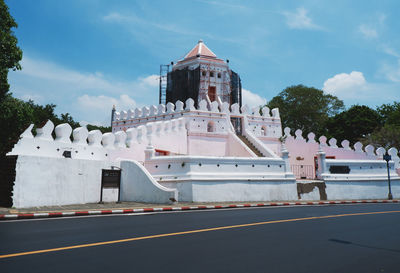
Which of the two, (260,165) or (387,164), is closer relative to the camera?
(260,165)

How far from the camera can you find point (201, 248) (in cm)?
509

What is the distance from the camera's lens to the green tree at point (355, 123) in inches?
1677

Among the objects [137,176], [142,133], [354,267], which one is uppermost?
[142,133]

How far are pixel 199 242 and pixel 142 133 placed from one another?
14090mm

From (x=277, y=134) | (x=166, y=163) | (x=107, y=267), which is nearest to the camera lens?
(x=107, y=267)

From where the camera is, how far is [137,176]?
14602mm

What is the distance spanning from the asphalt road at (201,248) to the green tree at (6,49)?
20.9 ft

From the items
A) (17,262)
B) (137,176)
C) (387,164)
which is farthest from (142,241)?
(387,164)

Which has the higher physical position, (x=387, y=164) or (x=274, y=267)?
(x=387, y=164)

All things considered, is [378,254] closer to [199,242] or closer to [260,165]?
[199,242]

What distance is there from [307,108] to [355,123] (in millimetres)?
7041

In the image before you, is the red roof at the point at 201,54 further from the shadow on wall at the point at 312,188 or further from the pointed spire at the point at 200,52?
the shadow on wall at the point at 312,188

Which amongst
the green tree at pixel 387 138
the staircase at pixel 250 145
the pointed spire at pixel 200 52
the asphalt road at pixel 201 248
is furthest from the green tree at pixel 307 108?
the asphalt road at pixel 201 248

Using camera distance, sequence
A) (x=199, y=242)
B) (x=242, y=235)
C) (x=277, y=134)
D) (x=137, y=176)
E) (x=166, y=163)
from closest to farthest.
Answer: (x=199, y=242) → (x=242, y=235) → (x=137, y=176) → (x=166, y=163) → (x=277, y=134)
